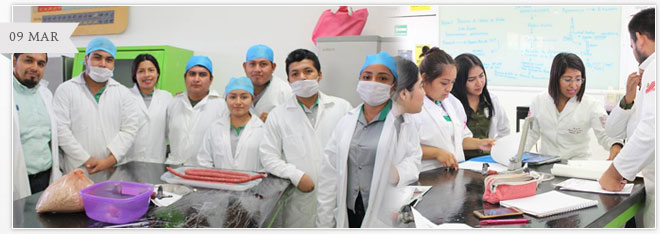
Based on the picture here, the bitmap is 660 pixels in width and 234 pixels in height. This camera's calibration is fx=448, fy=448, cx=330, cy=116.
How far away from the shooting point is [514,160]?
4.88ft

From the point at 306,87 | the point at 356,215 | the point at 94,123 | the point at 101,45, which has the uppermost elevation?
the point at 101,45

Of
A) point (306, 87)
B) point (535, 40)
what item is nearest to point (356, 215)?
point (306, 87)

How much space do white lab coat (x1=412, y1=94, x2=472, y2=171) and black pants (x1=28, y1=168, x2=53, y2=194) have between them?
43.7 inches

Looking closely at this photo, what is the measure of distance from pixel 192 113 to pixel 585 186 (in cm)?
122

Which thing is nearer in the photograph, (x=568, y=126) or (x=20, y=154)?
(x=20, y=154)

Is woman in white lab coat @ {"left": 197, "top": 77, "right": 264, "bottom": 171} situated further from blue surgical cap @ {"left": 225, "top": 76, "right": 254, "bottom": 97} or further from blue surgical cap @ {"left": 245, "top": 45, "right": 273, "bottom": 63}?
blue surgical cap @ {"left": 245, "top": 45, "right": 273, "bottom": 63}

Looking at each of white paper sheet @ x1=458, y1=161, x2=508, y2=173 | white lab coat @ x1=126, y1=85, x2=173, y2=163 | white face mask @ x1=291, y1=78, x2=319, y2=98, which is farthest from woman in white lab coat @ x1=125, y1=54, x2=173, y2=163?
white paper sheet @ x1=458, y1=161, x2=508, y2=173

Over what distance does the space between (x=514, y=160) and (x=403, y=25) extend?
63 centimetres

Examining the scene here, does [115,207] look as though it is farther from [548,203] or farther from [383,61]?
[548,203]

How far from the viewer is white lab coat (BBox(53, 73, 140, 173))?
1.33 m

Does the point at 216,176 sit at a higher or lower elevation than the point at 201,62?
lower

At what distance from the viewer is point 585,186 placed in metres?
1.37

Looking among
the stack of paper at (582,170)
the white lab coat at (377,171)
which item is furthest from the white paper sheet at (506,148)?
the white lab coat at (377,171)

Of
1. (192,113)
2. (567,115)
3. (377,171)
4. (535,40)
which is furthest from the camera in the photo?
(567,115)
